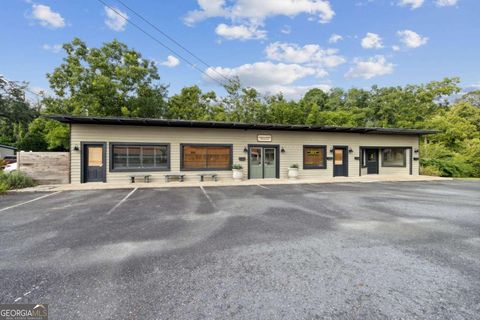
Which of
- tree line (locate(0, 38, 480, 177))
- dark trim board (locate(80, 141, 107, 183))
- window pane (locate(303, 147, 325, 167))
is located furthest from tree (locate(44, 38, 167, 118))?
window pane (locate(303, 147, 325, 167))

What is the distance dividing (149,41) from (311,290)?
45.4 ft

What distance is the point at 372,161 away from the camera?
47.1ft

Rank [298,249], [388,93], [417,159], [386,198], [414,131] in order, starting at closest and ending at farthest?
[298,249], [386,198], [414,131], [417,159], [388,93]

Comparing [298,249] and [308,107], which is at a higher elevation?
[308,107]

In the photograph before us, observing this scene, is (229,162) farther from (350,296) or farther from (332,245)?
(350,296)

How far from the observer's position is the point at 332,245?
3.37m

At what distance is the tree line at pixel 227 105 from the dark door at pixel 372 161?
3219 mm

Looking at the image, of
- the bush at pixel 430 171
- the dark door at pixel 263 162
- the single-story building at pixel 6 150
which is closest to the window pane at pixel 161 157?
the dark door at pixel 263 162

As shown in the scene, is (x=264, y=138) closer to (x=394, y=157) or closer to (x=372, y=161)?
(x=372, y=161)

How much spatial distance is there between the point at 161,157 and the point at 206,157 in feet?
7.45

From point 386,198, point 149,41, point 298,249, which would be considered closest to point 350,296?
point 298,249

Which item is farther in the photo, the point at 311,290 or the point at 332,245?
the point at 332,245

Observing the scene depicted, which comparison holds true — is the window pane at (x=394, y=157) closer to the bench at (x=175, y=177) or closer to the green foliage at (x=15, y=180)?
the bench at (x=175, y=177)

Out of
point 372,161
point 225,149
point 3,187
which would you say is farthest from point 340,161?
point 3,187
